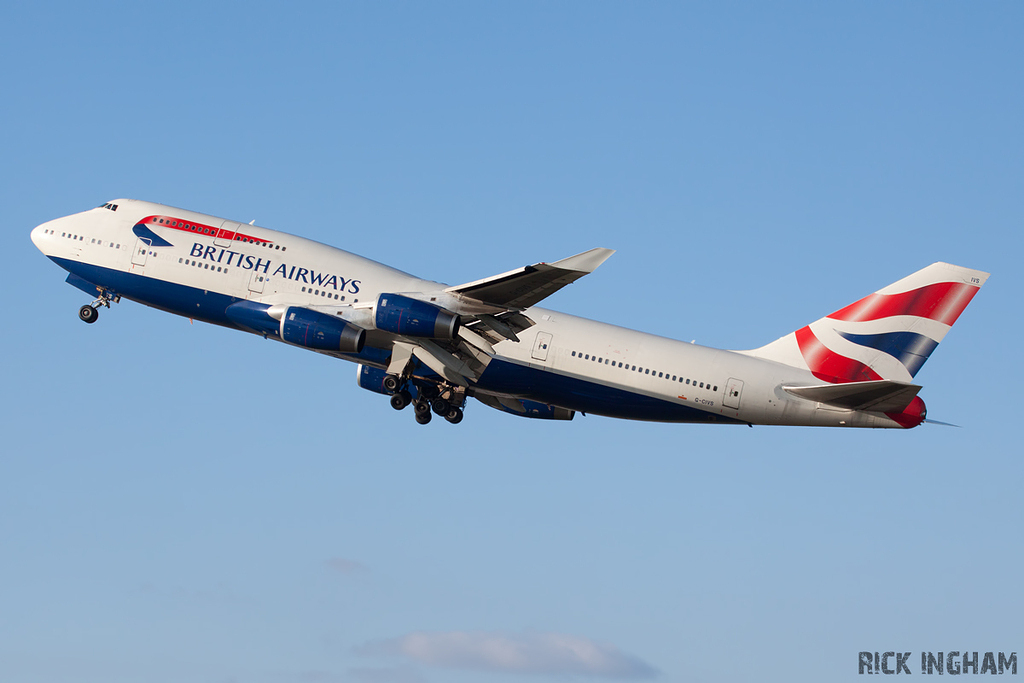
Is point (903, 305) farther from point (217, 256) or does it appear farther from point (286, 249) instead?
point (217, 256)

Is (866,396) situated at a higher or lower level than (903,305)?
lower

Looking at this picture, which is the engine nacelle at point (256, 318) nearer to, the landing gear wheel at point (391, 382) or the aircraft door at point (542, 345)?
the landing gear wheel at point (391, 382)

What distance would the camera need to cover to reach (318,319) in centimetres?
3316

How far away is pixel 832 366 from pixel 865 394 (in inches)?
158

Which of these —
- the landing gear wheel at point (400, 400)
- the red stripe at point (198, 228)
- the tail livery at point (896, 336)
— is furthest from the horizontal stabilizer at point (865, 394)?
the red stripe at point (198, 228)

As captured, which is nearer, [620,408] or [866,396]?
[866,396]

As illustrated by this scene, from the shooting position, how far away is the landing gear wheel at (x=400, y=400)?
36938 millimetres

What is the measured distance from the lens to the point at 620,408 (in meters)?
36.3

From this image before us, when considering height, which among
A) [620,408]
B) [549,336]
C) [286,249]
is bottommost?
[620,408]

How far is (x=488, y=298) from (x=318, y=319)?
19.7 feet

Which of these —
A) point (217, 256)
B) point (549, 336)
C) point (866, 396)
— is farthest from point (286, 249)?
point (866, 396)

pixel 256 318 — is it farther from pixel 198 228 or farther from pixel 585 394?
pixel 585 394

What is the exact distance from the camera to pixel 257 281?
35719mm

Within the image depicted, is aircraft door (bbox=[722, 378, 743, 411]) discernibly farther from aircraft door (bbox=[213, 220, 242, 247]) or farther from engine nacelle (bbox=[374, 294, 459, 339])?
aircraft door (bbox=[213, 220, 242, 247])
